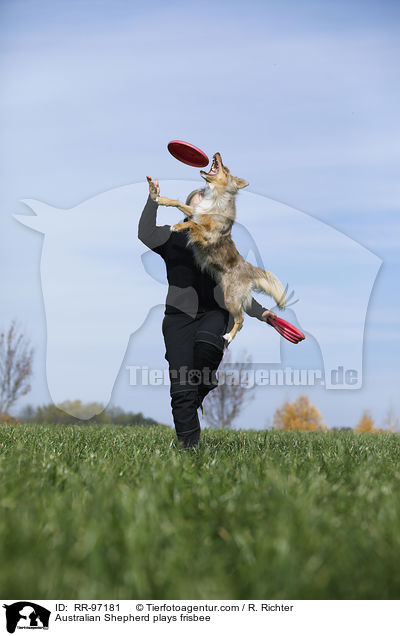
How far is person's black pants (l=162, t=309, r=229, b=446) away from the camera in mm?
5973

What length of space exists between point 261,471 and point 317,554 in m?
2.14

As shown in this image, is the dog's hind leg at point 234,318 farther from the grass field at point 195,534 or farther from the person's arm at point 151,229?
the grass field at point 195,534

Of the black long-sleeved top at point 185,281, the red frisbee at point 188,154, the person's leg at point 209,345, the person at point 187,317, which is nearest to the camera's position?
the red frisbee at point 188,154

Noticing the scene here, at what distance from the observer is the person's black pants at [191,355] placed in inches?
235

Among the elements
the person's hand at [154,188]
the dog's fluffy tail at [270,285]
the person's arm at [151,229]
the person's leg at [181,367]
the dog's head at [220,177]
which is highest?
the dog's head at [220,177]

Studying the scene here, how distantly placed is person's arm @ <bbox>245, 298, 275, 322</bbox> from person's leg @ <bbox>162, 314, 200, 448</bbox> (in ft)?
1.81

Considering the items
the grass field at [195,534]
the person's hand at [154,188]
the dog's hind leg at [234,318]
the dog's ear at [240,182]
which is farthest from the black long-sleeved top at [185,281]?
the grass field at [195,534]

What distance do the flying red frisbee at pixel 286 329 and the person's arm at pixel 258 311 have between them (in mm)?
54
